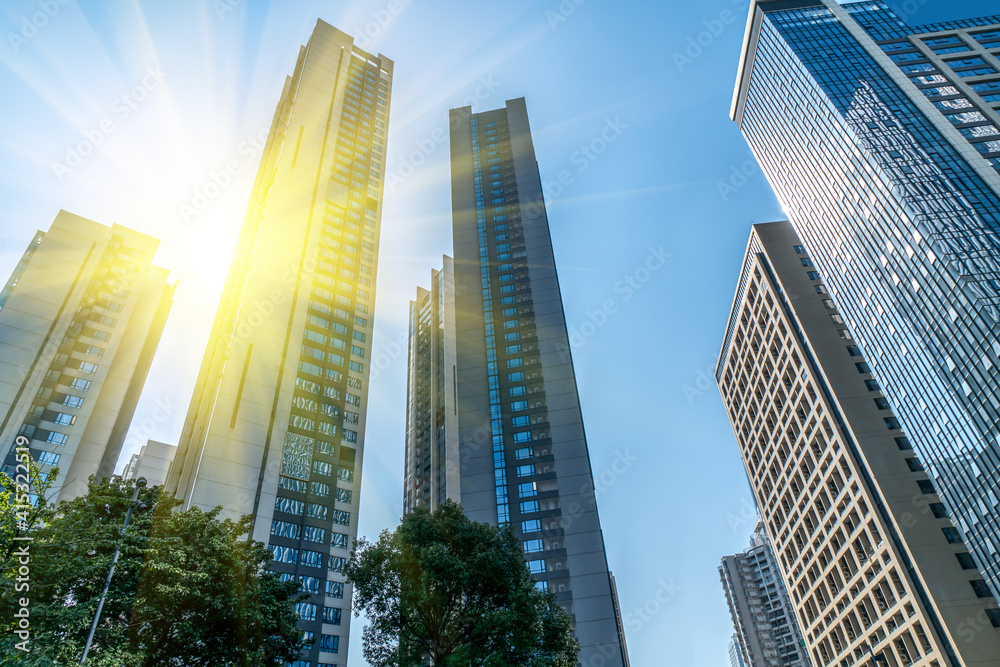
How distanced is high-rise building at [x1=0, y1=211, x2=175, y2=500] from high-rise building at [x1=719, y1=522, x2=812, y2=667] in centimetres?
13575

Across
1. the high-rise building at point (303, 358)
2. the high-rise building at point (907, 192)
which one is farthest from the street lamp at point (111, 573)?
the high-rise building at point (907, 192)

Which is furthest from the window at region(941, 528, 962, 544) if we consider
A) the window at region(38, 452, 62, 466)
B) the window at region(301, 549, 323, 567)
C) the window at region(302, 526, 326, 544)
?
the window at region(38, 452, 62, 466)

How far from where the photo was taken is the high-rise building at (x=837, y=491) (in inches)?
2092

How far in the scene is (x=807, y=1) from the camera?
8975cm

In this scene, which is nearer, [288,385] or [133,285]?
[288,385]

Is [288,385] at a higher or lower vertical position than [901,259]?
lower

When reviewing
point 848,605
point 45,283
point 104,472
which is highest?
point 45,283

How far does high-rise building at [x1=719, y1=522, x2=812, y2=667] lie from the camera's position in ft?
444

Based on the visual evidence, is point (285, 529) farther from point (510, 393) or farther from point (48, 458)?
point (48, 458)

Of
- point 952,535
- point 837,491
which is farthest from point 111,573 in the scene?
A: point 837,491

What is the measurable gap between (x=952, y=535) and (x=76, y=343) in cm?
10423

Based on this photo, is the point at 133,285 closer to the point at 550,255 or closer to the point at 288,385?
the point at 288,385

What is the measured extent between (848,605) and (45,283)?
4259 inches

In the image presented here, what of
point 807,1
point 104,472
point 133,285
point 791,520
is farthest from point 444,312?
point 807,1
